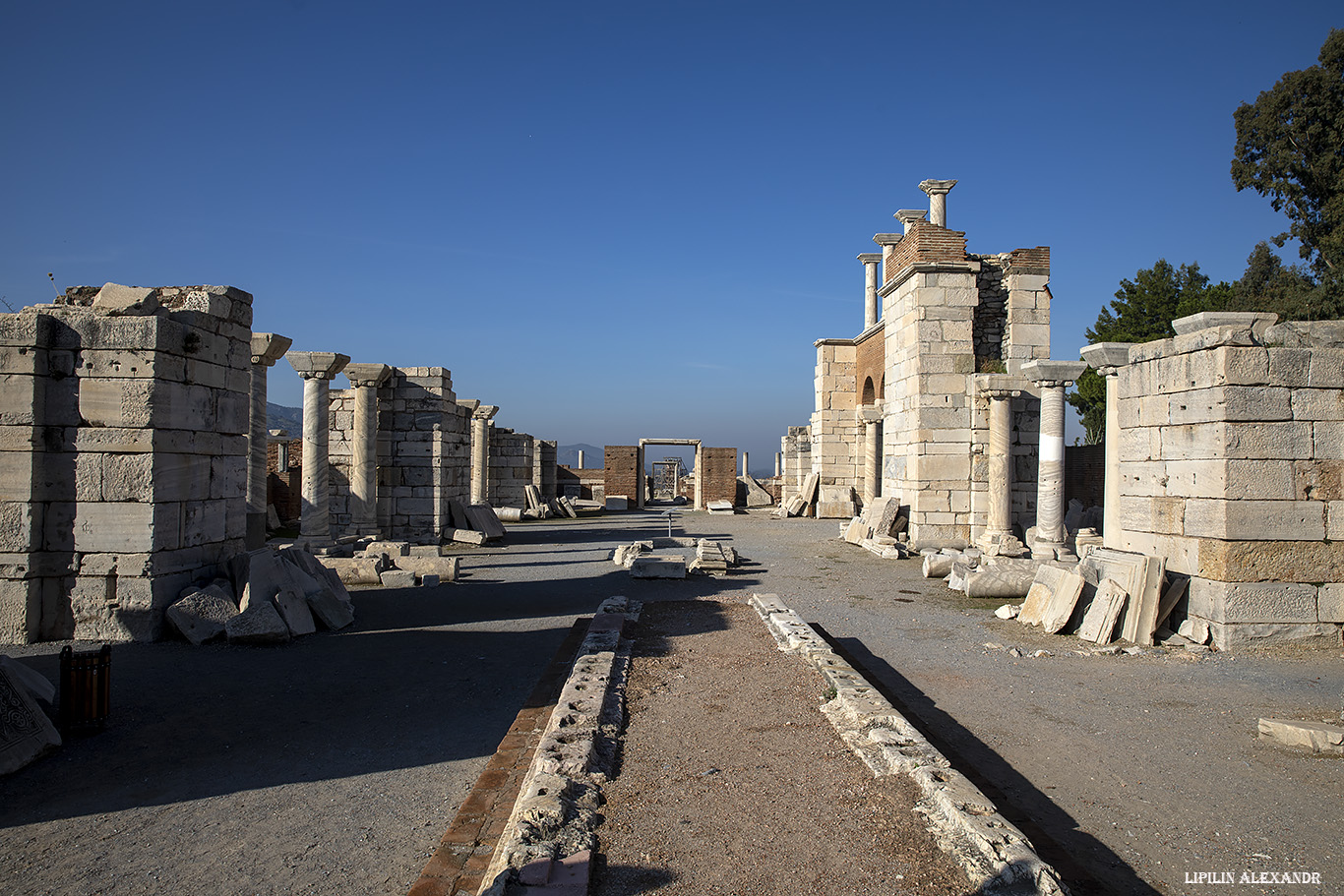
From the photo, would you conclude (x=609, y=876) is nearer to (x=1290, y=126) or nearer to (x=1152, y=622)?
(x=1152, y=622)

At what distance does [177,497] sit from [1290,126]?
1200 inches

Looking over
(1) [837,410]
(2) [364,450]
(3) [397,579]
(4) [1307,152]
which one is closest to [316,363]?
(2) [364,450]

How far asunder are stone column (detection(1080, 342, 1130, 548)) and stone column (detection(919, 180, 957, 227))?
9.08 metres

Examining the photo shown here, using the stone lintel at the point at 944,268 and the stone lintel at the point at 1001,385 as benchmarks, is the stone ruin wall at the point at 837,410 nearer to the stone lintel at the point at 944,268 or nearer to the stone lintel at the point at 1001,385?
the stone lintel at the point at 944,268

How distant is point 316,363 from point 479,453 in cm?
943

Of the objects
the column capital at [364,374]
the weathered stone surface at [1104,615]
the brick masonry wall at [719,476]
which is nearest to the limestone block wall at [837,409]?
the brick masonry wall at [719,476]

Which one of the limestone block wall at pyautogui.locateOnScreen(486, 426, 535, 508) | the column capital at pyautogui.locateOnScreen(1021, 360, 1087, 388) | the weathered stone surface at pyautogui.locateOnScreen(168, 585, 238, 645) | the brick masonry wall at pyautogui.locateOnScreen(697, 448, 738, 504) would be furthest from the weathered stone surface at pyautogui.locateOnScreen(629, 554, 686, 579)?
the brick masonry wall at pyautogui.locateOnScreen(697, 448, 738, 504)

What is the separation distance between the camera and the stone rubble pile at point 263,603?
7574 mm

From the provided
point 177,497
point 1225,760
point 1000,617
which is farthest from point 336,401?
point 1225,760

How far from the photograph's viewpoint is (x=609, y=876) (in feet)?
10.8

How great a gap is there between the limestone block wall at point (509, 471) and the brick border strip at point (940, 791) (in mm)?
21424

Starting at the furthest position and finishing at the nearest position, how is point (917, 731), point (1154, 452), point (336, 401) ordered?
1. point (336, 401)
2. point (1154, 452)
3. point (917, 731)

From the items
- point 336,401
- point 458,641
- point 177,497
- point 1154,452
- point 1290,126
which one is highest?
point 1290,126

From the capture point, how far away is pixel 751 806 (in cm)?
399
